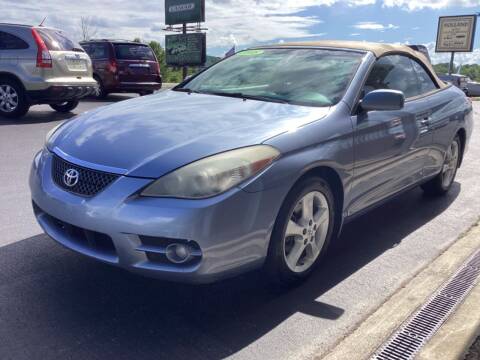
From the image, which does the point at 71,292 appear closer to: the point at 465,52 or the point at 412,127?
the point at 412,127

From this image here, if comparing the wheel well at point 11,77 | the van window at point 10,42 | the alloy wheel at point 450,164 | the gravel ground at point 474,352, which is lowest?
the gravel ground at point 474,352

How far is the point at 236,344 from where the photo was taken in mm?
2660

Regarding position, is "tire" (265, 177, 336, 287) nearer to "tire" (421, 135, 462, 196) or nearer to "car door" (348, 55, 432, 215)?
"car door" (348, 55, 432, 215)

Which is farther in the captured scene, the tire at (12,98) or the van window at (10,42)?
the tire at (12,98)

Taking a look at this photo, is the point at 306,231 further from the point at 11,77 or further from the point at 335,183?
the point at 11,77

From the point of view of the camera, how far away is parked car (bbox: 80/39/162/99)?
1441 cm

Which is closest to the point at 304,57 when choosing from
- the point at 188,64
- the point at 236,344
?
the point at 236,344

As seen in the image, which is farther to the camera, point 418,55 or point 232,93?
point 418,55

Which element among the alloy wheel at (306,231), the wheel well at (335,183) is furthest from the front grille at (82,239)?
the wheel well at (335,183)

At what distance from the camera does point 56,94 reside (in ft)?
32.0

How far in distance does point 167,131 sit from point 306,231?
1.04m

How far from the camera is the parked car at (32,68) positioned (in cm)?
952

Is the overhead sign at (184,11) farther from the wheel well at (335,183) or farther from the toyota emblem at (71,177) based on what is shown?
the toyota emblem at (71,177)

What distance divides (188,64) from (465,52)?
29.4 metres
